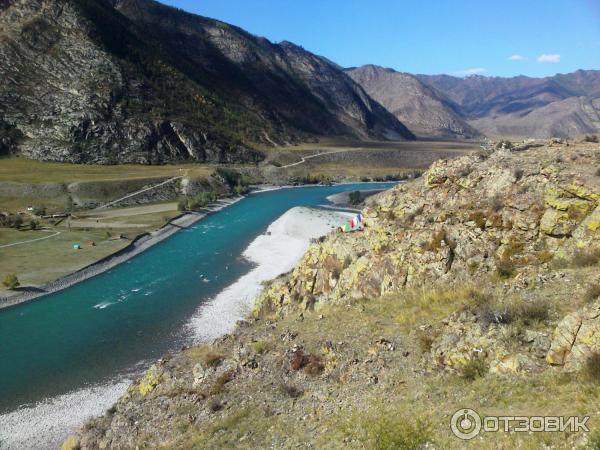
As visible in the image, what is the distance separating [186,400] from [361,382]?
290 inches

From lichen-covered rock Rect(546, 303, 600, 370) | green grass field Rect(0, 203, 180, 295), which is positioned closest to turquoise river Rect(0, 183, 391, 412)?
green grass field Rect(0, 203, 180, 295)

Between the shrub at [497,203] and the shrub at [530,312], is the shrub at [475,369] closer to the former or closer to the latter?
the shrub at [530,312]

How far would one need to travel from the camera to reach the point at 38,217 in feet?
263

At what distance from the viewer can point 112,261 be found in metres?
57.8

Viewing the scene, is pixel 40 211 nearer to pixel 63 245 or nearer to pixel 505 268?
pixel 63 245

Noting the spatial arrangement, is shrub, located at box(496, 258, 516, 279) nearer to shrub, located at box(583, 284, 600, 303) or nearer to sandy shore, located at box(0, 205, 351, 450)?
shrub, located at box(583, 284, 600, 303)

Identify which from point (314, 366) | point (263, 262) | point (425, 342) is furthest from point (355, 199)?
point (425, 342)

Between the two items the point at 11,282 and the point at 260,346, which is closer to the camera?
the point at 260,346

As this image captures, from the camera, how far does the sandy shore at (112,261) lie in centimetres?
4525

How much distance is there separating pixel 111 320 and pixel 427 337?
1312 inches

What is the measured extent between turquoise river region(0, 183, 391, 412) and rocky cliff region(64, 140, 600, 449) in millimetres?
12949

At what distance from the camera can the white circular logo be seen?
1035 cm

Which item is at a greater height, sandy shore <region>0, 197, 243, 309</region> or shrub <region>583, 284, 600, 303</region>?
shrub <region>583, 284, 600, 303</region>

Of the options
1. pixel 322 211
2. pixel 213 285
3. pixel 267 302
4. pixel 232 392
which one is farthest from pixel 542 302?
pixel 322 211
